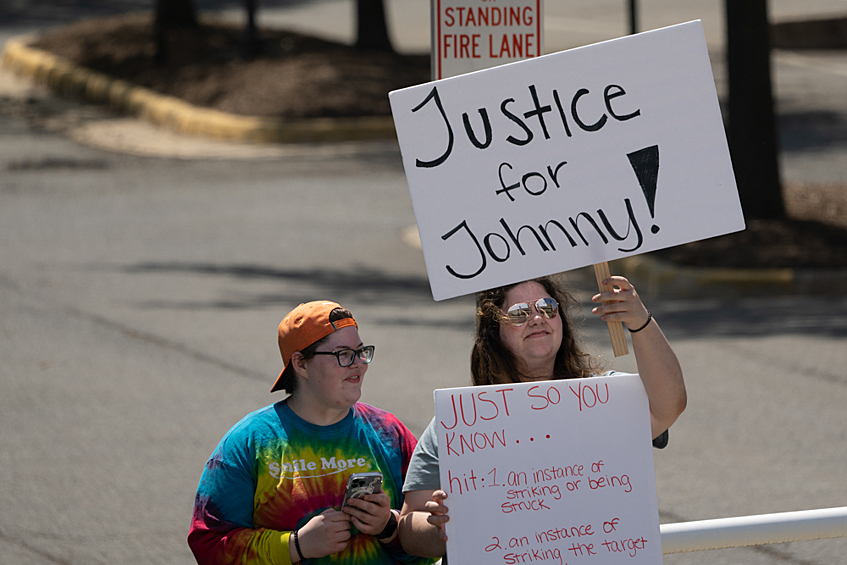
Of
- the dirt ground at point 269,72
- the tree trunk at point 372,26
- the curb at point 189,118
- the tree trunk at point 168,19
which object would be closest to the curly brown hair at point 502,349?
the dirt ground at point 269,72

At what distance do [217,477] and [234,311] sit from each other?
6.62 m

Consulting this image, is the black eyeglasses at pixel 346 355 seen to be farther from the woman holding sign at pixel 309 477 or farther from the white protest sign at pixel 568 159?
the white protest sign at pixel 568 159

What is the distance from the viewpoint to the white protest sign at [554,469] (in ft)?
10.5

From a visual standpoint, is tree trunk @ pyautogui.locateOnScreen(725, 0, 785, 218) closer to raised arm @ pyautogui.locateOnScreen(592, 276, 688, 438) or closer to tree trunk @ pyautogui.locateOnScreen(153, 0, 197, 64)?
raised arm @ pyautogui.locateOnScreen(592, 276, 688, 438)

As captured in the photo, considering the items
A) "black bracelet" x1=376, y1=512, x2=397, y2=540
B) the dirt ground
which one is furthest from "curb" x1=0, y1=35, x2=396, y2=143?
"black bracelet" x1=376, y1=512, x2=397, y2=540

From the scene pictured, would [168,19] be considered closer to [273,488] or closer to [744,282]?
[744,282]

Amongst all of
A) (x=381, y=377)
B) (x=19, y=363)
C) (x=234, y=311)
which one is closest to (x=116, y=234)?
(x=234, y=311)

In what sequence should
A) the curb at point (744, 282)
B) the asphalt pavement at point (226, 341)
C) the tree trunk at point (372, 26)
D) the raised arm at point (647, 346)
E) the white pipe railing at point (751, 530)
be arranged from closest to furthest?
the raised arm at point (647, 346) → the white pipe railing at point (751, 530) → the asphalt pavement at point (226, 341) → the curb at point (744, 282) → the tree trunk at point (372, 26)

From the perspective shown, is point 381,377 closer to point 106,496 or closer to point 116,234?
point 106,496

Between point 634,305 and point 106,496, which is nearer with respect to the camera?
point 634,305

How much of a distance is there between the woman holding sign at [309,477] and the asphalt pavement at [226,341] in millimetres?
945

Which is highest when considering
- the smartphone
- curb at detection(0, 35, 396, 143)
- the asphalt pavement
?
curb at detection(0, 35, 396, 143)

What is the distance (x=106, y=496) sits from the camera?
6008 millimetres

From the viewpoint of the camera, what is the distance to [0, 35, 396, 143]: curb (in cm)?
1820
